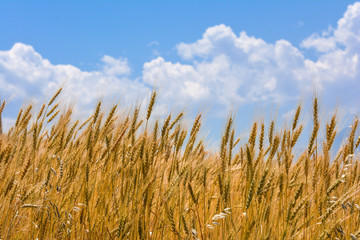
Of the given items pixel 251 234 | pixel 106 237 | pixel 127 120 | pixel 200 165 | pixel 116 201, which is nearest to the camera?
pixel 251 234

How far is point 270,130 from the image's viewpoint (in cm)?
256

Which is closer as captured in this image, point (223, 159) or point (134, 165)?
point (223, 159)

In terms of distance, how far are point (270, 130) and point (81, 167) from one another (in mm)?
1485

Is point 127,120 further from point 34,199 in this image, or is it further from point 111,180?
point 34,199

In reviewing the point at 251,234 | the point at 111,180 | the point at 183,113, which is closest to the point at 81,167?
the point at 111,180

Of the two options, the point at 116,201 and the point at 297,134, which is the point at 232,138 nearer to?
the point at 297,134

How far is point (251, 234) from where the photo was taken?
2068 mm

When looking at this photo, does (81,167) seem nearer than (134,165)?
No

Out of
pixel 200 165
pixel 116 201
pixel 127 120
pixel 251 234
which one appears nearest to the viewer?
pixel 251 234

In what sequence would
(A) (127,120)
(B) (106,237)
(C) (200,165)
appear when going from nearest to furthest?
(B) (106,237)
(C) (200,165)
(A) (127,120)

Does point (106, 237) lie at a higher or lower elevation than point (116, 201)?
lower

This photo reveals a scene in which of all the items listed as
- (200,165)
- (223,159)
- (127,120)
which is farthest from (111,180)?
(223,159)

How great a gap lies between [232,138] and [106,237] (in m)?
1.05

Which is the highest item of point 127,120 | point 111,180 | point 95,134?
point 127,120
